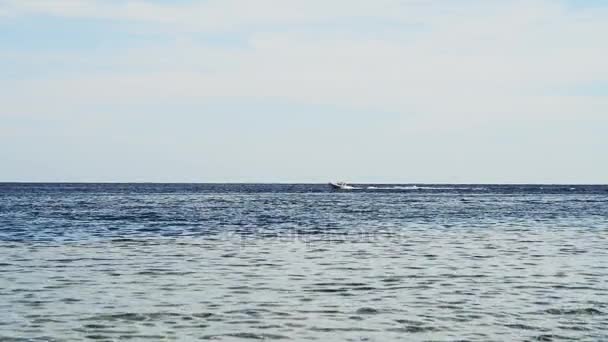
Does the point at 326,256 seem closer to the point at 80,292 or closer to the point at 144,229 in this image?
the point at 80,292

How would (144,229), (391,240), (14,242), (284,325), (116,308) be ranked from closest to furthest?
1. (284,325)
2. (116,308)
3. (14,242)
4. (391,240)
5. (144,229)

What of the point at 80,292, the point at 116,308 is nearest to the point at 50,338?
the point at 116,308

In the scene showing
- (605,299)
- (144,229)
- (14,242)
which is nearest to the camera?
(605,299)

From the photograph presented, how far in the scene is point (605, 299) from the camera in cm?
2312

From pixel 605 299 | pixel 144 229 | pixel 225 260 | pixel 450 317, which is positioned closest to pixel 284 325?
pixel 450 317

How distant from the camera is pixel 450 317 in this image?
67.0 ft

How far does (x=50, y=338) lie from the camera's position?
710 inches

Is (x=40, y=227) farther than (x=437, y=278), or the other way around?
(x=40, y=227)

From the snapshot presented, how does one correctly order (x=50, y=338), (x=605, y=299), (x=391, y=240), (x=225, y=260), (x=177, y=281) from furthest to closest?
1. (x=391, y=240)
2. (x=225, y=260)
3. (x=177, y=281)
4. (x=605, y=299)
5. (x=50, y=338)

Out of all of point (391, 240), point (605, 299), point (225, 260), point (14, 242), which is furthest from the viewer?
point (391, 240)

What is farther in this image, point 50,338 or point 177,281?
point 177,281

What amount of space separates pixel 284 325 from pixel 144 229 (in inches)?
1374

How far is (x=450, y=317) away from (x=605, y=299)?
5118 millimetres

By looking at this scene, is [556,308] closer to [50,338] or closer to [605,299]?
[605,299]
